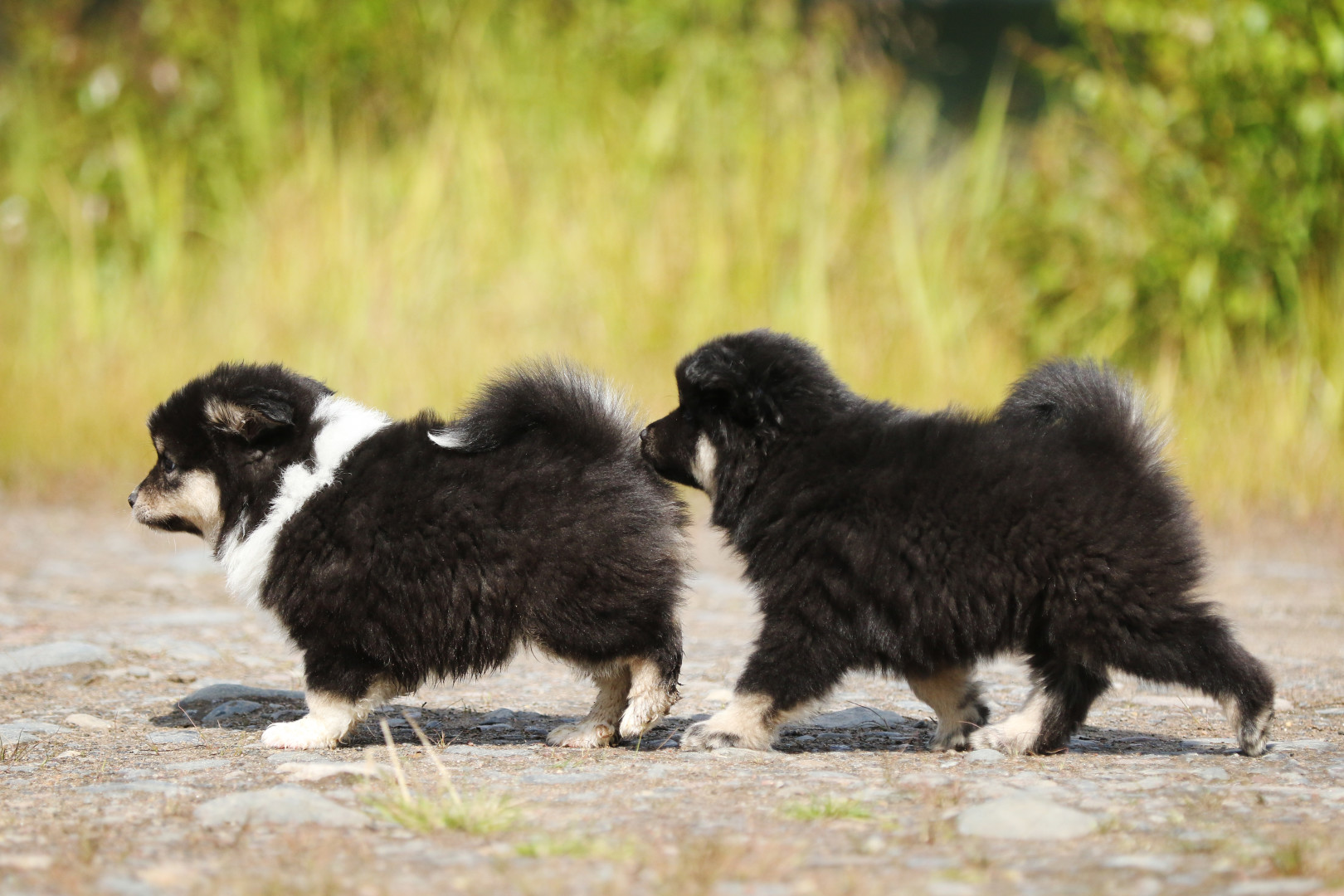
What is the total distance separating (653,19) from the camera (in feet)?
42.9

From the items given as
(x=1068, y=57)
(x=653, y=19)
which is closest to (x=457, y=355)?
(x=653, y=19)

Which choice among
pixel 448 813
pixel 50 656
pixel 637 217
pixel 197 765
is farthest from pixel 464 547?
pixel 637 217

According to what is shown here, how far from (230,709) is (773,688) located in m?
2.05

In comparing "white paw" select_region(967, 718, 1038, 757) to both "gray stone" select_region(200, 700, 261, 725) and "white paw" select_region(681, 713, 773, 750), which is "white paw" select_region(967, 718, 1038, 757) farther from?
"gray stone" select_region(200, 700, 261, 725)

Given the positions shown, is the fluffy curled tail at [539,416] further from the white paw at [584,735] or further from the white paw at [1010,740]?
the white paw at [1010,740]

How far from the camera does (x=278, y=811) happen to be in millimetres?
3443

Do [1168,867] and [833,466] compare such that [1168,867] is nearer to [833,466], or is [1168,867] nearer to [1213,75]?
[833,466]

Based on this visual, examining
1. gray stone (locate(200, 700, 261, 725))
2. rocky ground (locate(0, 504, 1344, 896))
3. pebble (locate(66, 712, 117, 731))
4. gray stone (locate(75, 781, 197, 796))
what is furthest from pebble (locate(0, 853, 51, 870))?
gray stone (locate(200, 700, 261, 725))

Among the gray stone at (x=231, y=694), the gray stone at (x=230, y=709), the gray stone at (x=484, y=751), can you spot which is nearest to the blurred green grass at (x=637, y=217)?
the gray stone at (x=231, y=694)

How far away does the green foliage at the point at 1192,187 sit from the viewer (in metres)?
10.3

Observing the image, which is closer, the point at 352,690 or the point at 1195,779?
the point at 1195,779

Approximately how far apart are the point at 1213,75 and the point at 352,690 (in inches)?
337

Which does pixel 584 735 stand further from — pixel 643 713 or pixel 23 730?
pixel 23 730

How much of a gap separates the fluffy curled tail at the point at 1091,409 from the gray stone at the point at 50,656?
367 cm
